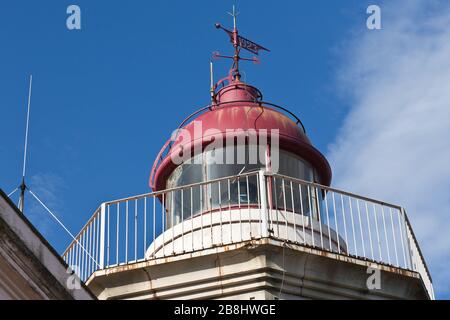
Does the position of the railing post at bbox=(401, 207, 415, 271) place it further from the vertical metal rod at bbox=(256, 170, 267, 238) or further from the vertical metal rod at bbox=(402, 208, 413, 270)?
the vertical metal rod at bbox=(256, 170, 267, 238)

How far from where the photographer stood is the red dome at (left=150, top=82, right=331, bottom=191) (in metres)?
13.4

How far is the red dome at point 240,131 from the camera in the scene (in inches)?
526

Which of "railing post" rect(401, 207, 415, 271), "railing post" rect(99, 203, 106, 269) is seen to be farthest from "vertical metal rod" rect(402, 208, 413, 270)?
"railing post" rect(99, 203, 106, 269)

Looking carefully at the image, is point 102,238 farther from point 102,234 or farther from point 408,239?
point 408,239

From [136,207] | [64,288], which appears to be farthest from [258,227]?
[64,288]

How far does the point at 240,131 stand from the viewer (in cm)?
1322

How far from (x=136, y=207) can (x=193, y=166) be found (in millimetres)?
1441

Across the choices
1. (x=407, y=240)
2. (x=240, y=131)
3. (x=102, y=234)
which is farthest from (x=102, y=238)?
(x=407, y=240)

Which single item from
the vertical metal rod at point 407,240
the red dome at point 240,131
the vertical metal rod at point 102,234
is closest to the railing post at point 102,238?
the vertical metal rod at point 102,234

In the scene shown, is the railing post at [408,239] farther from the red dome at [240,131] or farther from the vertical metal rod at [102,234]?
the vertical metal rod at [102,234]

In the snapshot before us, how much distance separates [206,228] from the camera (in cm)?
1232

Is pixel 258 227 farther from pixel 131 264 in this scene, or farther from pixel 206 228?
pixel 131 264

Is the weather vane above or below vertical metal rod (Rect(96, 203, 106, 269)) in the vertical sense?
above
